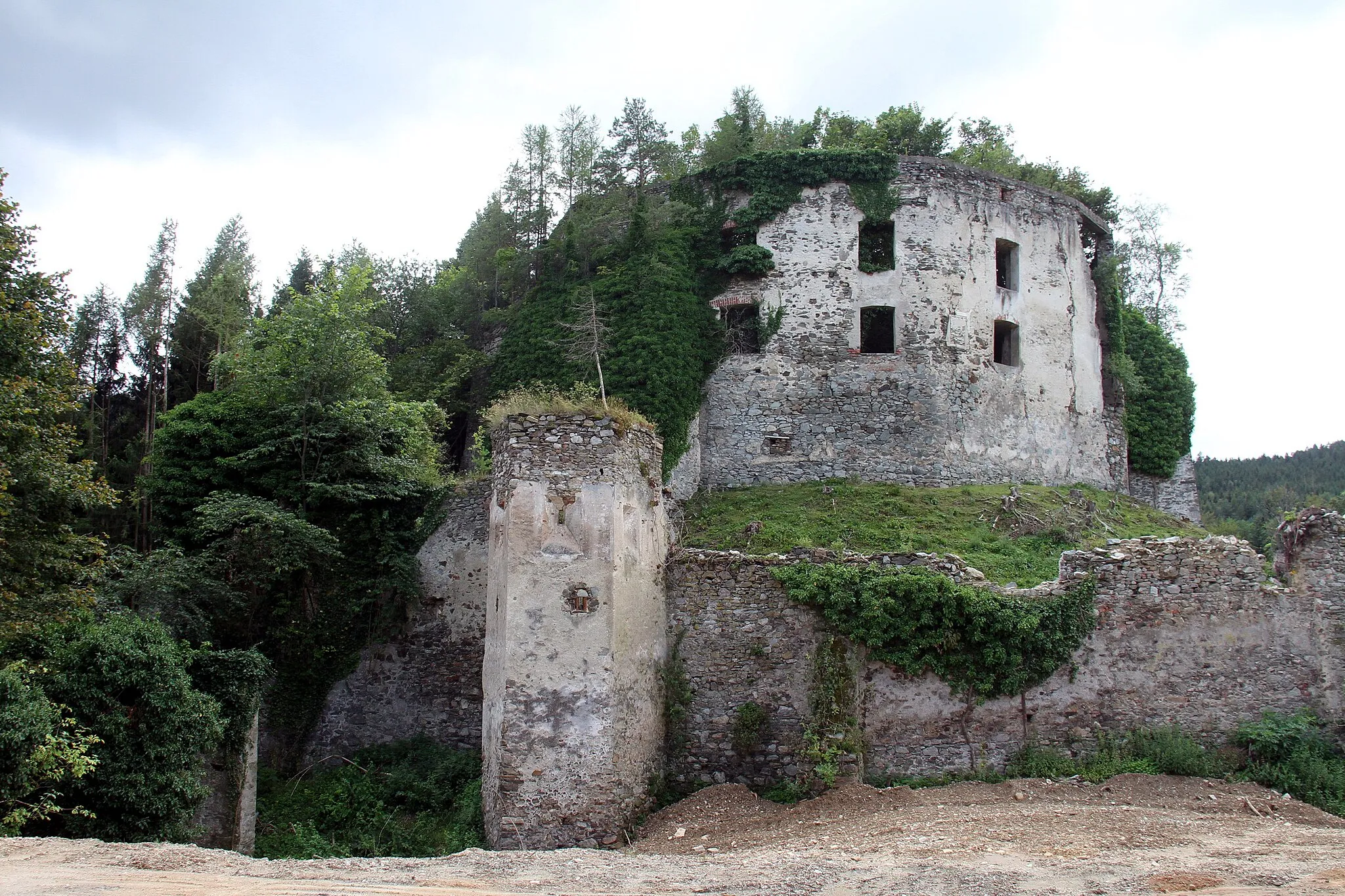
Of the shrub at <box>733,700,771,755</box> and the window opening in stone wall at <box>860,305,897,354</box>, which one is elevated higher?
the window opening in stone wall at <box>860,305,897,354</box>

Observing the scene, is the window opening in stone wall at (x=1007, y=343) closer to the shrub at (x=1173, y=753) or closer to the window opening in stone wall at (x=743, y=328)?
the window opening in stone wall at (x=743, y=328)

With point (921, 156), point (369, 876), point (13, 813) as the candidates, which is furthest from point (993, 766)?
point (921, 156)

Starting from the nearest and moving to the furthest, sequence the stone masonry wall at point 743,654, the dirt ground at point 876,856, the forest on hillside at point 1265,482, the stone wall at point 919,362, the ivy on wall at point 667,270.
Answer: the dirt ground at point 876,856, the stone masonry wall at point 743,654, the ivy on wall at point 667,270, the stone wall at point 919,362, the forest on hillside at point 1265,482

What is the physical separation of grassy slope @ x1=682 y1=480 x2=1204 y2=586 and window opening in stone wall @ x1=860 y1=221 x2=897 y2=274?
5925 millimetres

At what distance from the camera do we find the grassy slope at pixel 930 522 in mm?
20453

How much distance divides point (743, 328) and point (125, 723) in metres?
16.2

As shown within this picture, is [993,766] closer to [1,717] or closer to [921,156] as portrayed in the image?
[1,717]

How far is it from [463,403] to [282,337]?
660cm

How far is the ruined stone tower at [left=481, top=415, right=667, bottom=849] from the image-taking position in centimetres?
1426

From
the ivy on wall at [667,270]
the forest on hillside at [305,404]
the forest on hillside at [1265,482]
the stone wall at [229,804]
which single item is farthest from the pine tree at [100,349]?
the forest on hillside at [1265,482]

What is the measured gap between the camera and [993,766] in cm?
1484

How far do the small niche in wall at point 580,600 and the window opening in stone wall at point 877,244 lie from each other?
47.3ft

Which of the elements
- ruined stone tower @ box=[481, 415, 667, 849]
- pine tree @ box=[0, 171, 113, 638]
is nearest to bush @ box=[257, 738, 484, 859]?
ruined stone tower @ box=[481, 415, 667, 849]

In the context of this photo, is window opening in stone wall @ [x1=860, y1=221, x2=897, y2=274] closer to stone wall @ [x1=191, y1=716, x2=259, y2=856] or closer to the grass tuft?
the grass tuft
